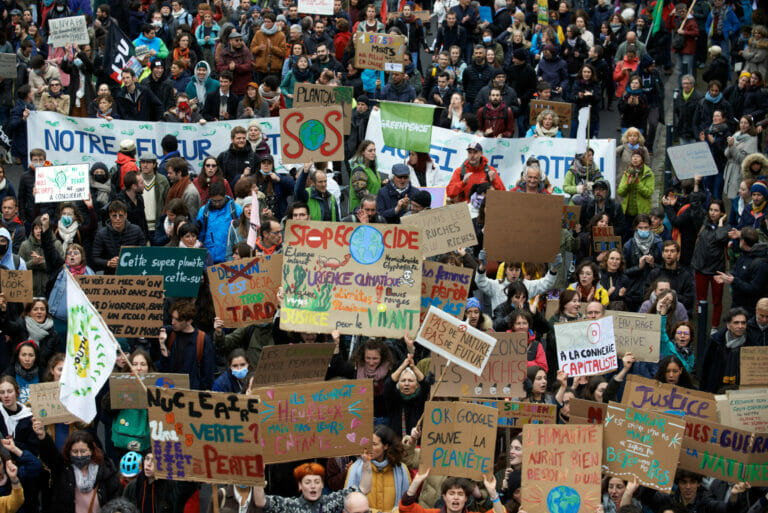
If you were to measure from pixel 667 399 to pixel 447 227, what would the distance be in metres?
3.31

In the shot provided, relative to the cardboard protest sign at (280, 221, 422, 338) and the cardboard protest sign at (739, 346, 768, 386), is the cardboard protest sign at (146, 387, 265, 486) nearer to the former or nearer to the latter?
the cardboard protest sign at (280, 221, 422, 338)

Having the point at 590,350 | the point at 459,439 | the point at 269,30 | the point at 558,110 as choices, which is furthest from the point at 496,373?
the point at 269,30

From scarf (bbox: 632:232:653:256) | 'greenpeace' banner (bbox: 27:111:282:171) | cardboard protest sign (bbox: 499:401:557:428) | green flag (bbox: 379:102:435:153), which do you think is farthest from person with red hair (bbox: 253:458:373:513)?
'greenpeace' banner (bbox: 27:111:282:171)

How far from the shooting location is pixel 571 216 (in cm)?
1431

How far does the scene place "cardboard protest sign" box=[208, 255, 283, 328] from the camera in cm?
1149

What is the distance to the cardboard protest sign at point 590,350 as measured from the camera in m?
10.7

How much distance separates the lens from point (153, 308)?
444 inches

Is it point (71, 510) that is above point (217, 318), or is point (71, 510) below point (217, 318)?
below

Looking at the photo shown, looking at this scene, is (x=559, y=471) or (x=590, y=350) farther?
(x=590, y=350)

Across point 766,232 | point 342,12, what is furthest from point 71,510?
point 342,12

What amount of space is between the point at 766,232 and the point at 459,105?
4.46 metres

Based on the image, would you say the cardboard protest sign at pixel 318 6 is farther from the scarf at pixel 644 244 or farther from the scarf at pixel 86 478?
the scarf at pixel 86 478

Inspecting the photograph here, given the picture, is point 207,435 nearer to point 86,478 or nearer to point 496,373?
point 86,478

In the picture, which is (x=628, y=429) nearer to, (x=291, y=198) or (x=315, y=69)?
(x=291, y=198)
